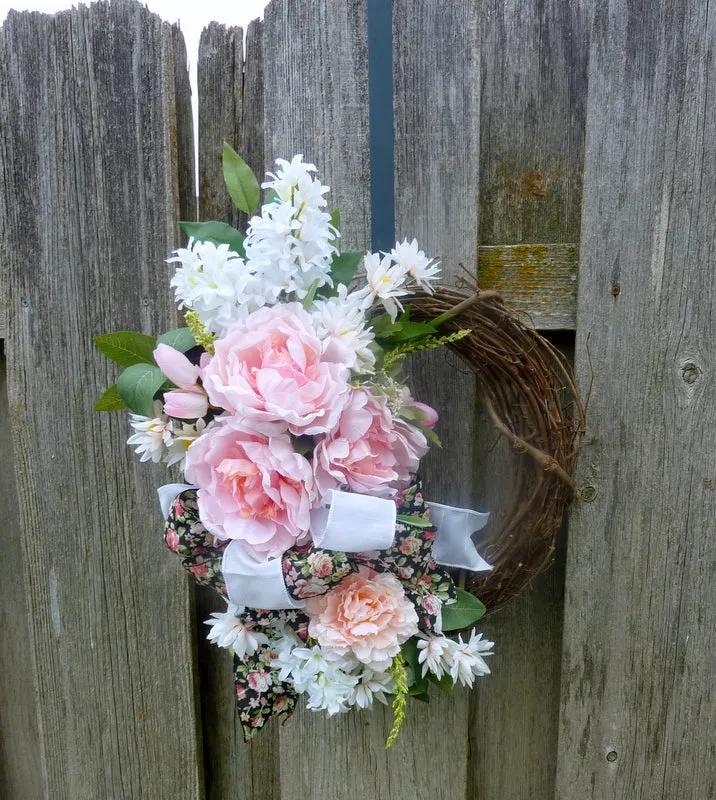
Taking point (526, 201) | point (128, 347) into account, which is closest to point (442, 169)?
point (526, 201)

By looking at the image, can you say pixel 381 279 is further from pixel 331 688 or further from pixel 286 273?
pixel 331 688

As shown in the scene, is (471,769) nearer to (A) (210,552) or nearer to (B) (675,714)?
(B) (675,714)

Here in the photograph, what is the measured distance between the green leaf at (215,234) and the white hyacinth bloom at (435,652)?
25.4 inches

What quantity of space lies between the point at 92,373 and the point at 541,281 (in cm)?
87

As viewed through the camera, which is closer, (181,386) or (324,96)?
(181,386)

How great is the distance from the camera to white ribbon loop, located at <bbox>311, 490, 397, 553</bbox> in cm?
72

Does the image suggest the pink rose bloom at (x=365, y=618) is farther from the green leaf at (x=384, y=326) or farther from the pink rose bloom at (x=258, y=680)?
the green leaf at (x=384, y=326)

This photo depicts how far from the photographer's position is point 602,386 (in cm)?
99

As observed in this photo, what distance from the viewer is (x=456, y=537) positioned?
924 millimetres

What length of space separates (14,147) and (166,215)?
34cm

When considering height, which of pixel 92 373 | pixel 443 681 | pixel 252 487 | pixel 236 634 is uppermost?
pixel 92 373

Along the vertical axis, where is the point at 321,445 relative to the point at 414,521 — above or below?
above

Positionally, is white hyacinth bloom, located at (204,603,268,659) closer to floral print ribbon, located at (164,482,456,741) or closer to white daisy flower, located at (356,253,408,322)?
floral print ribbon, located at (164,482,456,741)

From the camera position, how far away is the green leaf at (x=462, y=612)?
87cm
